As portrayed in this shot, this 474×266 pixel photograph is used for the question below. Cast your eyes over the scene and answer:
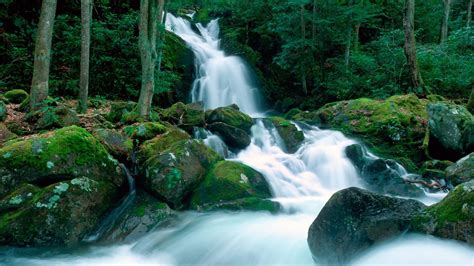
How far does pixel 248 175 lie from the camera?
7.38 m

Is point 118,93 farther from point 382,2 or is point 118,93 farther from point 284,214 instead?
point 382,2

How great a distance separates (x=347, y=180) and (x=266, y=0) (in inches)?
581

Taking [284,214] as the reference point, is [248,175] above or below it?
above

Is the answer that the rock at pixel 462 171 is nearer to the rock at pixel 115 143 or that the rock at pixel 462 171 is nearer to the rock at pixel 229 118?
the rock at pixel 229 118

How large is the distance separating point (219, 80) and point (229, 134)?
9057 mm

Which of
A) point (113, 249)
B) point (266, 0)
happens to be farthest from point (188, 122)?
point (266, 0)

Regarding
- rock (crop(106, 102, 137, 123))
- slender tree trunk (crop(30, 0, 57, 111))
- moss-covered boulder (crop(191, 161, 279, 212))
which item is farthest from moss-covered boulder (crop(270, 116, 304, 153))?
slender tree trunk (crop(30, 0, 57, 111))

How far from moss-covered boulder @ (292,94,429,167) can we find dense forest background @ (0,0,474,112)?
207 centimetres

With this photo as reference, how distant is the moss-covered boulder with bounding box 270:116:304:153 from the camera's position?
415 inches

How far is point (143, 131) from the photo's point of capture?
7.72m

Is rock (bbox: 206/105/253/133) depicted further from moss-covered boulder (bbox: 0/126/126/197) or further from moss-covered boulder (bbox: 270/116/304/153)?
moss-covered boulder (bbox: 0/126/126/197)

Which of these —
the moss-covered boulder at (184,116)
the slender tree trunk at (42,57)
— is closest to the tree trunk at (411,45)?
the moss-covered boulder at (184,116)

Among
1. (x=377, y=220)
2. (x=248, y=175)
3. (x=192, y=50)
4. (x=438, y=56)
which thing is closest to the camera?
(x=377, y=220)

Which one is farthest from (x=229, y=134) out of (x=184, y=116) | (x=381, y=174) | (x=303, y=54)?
(x=303, y=54)
